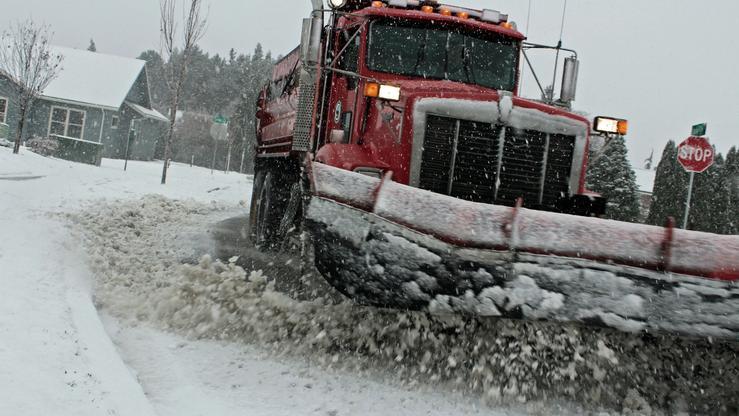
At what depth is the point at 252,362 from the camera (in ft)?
14.0

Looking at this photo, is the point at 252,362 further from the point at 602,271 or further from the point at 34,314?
the point at 602,271

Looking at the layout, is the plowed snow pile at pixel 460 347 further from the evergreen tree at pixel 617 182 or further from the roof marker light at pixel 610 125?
the evergreen tree at pixel 617 182

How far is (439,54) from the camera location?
20.6 ft

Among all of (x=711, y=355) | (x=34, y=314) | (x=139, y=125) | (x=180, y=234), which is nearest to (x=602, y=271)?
(x=711, y=355)

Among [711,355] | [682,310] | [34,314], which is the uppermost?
[682,310]

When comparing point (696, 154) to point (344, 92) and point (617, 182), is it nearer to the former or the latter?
point (344, 92)

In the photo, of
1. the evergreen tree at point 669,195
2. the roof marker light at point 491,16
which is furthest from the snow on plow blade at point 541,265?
the evergreen tree at point 669,195

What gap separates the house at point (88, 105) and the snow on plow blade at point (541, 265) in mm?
30583

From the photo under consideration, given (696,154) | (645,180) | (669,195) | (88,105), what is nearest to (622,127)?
(696,154)

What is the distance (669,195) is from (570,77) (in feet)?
69.1

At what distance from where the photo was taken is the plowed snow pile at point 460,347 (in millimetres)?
3779

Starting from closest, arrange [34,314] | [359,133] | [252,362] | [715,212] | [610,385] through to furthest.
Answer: [34,314] → [610,385] → [252,362] → [359,133] → [715,212]

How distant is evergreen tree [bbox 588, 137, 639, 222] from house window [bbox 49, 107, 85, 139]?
84.5ft

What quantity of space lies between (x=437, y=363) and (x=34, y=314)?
233cm
